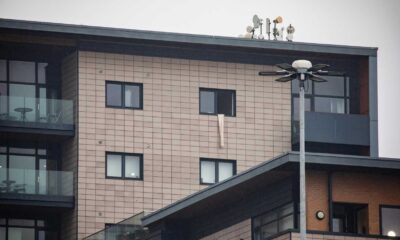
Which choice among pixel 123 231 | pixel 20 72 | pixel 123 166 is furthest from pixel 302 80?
pixel 20 72

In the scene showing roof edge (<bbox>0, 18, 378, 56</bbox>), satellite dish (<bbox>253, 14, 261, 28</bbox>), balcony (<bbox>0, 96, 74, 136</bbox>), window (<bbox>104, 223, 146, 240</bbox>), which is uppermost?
satellite dish (<bbox>253, 14, 261, 28</bbox>)

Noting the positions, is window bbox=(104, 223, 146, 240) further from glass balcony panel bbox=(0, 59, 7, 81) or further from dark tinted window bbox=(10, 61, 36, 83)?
glass balcony panel bbox=(0, 59, 7, 81)

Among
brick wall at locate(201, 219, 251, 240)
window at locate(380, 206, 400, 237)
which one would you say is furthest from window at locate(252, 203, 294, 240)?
window at locate(380, 206, 400, 237)

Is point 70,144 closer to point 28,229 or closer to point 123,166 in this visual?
point 123,166

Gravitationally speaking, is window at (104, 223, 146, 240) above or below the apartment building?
below

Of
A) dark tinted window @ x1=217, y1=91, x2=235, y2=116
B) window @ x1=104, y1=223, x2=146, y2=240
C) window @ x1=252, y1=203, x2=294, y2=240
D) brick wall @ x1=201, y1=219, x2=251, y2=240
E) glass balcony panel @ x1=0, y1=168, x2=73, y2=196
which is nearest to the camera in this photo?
window @ x1=252, y1=203, x2=294, y2=240

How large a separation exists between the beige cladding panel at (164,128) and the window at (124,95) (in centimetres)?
29

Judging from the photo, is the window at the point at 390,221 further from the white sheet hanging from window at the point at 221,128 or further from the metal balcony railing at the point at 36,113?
the metal balcony railing at the point at 36,113

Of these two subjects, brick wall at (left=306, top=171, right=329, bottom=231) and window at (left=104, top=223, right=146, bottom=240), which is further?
window at (left=104, top=223, right=146, bottom=240)

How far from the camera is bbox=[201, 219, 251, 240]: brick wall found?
225ft

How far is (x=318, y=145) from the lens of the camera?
8588cm

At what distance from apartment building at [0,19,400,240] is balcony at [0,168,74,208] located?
0.05 m

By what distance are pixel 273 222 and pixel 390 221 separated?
4.66m

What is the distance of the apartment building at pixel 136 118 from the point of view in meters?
84.4
